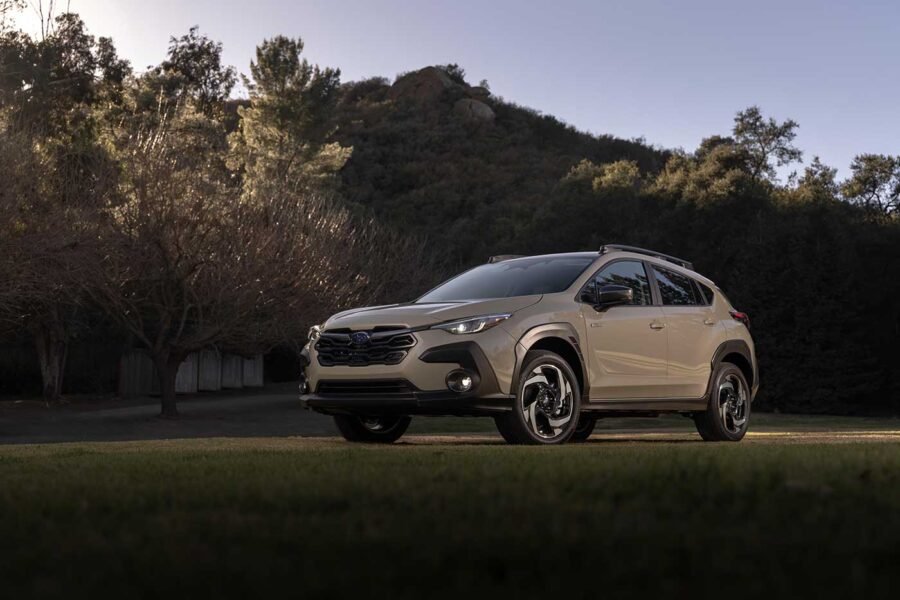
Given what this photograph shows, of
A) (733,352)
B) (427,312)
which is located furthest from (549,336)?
(733,352)

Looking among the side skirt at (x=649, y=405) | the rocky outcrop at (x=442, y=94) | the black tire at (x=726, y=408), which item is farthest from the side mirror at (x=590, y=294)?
the rocky outcrop at (x=442, y=94)

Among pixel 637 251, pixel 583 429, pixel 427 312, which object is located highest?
pixel 637 251

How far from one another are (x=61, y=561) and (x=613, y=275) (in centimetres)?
911

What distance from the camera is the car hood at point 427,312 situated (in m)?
11.2

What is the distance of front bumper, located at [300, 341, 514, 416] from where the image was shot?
1097 cm

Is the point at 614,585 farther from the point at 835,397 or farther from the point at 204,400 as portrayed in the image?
the point at 835,397

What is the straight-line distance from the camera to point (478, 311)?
11281 mm

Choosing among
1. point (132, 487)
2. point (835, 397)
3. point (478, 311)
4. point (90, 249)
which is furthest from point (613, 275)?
point (835, 397)

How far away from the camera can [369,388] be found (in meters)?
11.5

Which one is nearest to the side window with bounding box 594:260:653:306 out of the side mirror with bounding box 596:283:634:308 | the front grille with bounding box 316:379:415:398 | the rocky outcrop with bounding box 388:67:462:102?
the side mirror with bounding box 596:283:634:308

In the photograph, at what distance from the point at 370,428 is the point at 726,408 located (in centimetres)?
410

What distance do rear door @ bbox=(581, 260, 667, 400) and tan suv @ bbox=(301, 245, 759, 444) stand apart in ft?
0.04

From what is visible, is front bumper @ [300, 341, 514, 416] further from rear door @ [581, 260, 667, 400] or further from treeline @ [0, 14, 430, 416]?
treeline @ [0, 14, 430, 416]

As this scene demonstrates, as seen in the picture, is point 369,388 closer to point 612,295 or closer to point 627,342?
point 612,295
